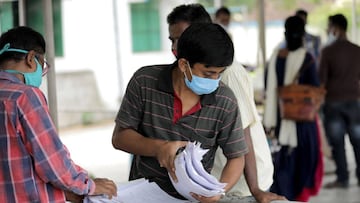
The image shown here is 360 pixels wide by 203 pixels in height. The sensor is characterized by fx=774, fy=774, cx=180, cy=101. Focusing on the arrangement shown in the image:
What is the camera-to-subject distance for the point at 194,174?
2.44 m

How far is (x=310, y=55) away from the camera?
244 inches

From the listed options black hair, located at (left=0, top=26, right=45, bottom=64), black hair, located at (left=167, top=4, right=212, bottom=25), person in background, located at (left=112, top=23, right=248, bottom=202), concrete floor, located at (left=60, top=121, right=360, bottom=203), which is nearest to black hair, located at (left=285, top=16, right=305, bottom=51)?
concrete floor, located at (left=60, top=121, right=360, bottom=203)

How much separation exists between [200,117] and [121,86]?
919 cm

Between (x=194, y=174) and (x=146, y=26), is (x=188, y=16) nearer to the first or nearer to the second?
(x=194, y=174)

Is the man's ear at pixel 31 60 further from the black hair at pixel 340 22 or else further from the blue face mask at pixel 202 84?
the black hair at pixel 340 22

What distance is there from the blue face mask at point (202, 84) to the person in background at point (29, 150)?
0.50 m

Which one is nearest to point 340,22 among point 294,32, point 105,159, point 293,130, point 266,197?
point 294,32

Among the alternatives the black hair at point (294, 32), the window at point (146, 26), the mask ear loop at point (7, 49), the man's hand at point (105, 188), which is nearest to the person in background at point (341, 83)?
the black hair at point (294, 32)

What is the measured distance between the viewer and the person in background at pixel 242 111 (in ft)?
10.4

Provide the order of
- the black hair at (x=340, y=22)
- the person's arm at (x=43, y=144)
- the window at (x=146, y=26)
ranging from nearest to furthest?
the person's arm at (x=43, y=144) < the black hair at (x=340, y=22) < the window at (x=146, y=26)

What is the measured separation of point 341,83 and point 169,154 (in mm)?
5094

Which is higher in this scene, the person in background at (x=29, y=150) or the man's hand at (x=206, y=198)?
the person in background at (x=29, y=150)

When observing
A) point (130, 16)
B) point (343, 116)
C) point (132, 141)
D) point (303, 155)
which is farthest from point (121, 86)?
point (132, 141)

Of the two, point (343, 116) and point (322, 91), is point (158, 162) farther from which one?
point (343, 116)
